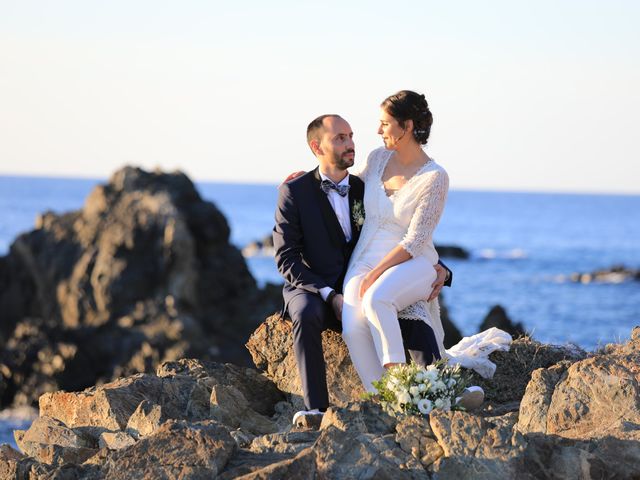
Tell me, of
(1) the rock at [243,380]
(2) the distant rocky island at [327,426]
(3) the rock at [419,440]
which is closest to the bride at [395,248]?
(2) the distant rocky island at [327,426]

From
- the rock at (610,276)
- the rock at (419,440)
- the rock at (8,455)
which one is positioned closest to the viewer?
the rock at (419,440)

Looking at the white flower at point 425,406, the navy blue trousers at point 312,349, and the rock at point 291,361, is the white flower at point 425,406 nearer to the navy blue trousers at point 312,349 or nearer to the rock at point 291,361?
the navy blue trousers at point 312,349

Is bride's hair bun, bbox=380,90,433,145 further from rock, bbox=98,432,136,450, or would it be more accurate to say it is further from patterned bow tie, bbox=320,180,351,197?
rock, bbox=98,432,136,450

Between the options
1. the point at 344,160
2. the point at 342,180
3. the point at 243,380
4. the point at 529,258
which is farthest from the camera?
the point at 529,258

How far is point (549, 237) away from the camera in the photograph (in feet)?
347

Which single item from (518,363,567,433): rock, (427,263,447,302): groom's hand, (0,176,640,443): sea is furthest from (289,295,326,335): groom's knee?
(0,176,640,443): sea

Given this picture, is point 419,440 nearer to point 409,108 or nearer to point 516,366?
point 409,108

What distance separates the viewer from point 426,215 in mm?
8273

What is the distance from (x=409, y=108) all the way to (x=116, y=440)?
10.5 feet

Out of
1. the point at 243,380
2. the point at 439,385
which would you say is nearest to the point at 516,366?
the point at 243,380

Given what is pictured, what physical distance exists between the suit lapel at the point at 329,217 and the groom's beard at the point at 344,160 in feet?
0.81

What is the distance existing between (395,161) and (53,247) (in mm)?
24018

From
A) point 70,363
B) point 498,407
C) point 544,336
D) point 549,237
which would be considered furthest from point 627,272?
point 498,407

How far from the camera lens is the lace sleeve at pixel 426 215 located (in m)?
8.22
